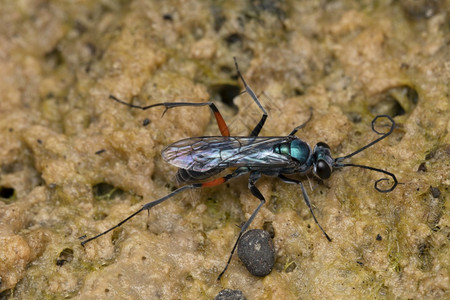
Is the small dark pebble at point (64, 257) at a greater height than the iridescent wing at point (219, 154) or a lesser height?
lesser

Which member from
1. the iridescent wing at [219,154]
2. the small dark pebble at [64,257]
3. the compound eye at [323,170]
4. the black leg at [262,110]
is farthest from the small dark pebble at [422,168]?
the small dark pebble at [64,257]

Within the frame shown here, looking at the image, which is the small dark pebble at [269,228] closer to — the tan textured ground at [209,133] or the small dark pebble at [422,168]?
the tan textured ground at [209,133]

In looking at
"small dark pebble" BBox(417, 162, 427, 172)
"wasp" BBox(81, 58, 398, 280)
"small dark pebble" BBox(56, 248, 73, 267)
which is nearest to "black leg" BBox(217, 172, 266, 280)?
"wasp" BBox(81, 58, 398, 280)

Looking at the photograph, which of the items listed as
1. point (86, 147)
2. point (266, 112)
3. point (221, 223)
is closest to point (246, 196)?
point (221, 223)

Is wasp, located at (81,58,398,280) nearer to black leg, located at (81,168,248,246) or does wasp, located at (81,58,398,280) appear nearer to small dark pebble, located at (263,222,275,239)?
black leg, located at (81,168,248,246)

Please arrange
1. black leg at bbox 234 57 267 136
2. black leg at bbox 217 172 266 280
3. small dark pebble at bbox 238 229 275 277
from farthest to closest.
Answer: black leg at bbox 234 57 267 136 → black leg at bbox 217 172 266 280 → small dark pebble at bbox 238 229 275 277

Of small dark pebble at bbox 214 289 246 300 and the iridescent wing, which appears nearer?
small dark pebble at bbox 214 289 246 300
